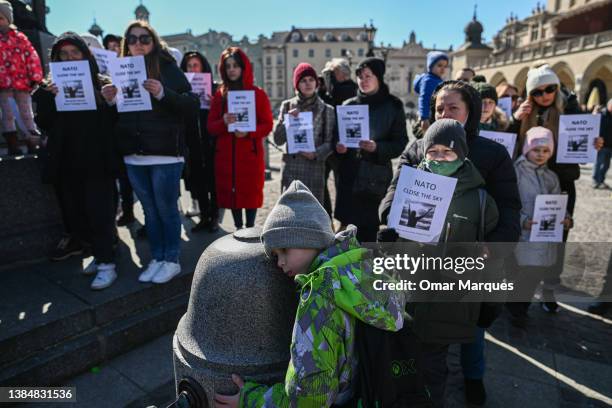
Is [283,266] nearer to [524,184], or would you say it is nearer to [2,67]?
[524,184]

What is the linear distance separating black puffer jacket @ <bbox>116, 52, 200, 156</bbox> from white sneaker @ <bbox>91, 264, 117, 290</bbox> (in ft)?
3.27

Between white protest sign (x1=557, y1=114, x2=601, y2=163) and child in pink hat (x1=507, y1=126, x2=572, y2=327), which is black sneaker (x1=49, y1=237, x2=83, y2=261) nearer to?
child in pink hat (x1=507, y1=126, x2=572, y2=327)

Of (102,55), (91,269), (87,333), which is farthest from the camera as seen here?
(102,55)

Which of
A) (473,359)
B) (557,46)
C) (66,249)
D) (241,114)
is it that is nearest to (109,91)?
(241,114)

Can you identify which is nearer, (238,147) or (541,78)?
(541,78)

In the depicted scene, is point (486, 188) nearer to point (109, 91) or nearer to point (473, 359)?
point (473, 359)

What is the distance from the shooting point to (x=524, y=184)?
3592 millimetres

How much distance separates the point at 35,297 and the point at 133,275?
0.75 m

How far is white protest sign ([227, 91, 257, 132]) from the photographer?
4.20m

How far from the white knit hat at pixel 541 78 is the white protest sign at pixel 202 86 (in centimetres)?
358

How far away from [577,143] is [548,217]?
729 mm

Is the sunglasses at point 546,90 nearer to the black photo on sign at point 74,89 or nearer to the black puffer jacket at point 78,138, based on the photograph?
the black puffer jacket at point 78,138

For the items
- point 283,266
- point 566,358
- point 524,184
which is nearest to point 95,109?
point 283,266

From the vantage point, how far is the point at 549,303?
4.02 metres
